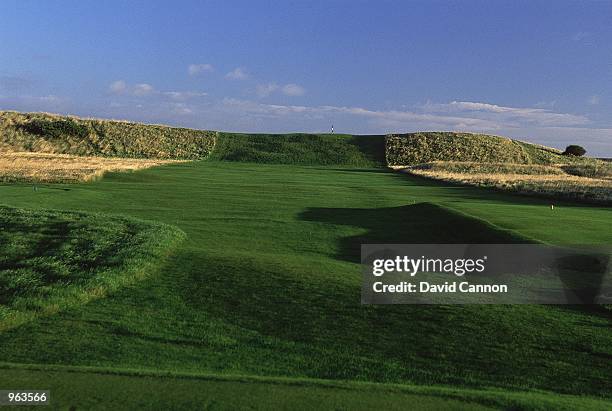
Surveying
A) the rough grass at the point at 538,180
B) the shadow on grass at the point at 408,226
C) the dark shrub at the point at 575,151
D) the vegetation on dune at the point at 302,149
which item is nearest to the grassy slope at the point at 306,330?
the shadow on grass at the point at 408,226

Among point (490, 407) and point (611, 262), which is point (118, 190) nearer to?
point (611, 262)

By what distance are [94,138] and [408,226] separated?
81.5 m

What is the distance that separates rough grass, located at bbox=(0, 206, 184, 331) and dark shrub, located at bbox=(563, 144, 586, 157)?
115m

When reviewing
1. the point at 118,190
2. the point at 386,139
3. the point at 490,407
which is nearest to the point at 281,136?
the point at 386,139

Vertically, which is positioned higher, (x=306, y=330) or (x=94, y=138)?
(x=94, y=138)

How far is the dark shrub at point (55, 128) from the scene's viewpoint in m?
94.3

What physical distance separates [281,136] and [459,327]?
106 m

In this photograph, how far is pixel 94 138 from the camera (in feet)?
315

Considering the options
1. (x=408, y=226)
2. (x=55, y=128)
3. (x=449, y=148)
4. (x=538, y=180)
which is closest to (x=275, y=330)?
(x=408, y=226)

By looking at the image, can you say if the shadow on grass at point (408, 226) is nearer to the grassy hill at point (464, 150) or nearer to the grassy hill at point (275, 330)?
the grassy hill at point (275, 330)

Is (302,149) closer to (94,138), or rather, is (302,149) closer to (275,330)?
(94,138)

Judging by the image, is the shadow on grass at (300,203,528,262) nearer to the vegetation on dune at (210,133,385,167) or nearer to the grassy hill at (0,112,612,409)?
the grassy hill at (0,112,612,409)

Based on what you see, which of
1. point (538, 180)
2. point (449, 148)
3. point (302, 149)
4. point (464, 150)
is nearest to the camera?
point (538, 180)

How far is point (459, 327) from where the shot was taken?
12.4m
